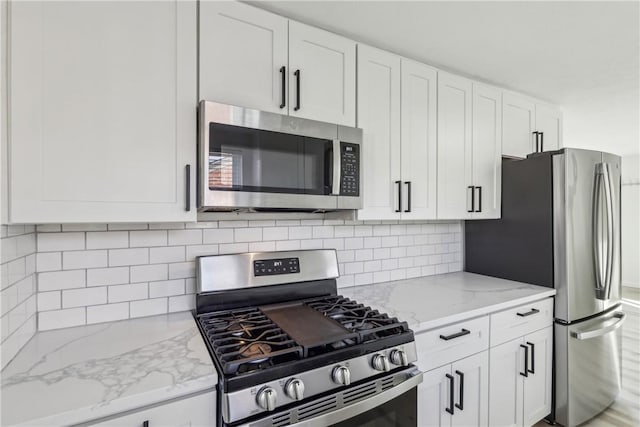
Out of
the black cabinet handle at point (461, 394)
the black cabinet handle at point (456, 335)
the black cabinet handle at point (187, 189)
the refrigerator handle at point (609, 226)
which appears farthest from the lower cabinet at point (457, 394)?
the black cabinet handle at point (187, 189)

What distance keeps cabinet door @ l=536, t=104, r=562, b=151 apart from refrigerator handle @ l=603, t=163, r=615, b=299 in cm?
51

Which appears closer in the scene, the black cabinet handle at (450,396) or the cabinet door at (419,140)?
the black cabinet handle at (450,396)

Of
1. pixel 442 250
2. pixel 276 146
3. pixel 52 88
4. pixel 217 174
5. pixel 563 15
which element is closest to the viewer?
pixel 52 88

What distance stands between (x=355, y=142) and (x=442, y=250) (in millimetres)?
1391

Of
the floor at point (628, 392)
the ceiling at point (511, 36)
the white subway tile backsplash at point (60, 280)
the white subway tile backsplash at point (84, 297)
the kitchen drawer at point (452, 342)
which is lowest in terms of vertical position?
the floor at point (628, 392)

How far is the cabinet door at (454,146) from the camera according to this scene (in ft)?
6.90

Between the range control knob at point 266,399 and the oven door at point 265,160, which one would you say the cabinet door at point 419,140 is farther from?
the range control knob at point 266,399

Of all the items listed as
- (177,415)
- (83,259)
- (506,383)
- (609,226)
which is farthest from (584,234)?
(83,259)

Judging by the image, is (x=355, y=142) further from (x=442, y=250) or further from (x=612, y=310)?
(x=612, y=310)

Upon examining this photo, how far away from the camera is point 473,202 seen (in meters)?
2.27

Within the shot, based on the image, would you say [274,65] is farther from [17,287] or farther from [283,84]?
[17,287]

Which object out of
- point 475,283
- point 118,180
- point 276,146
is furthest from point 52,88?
point 475,283

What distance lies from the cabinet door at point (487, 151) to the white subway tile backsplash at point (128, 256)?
6.65ft

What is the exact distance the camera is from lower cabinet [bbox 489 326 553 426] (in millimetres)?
1867
